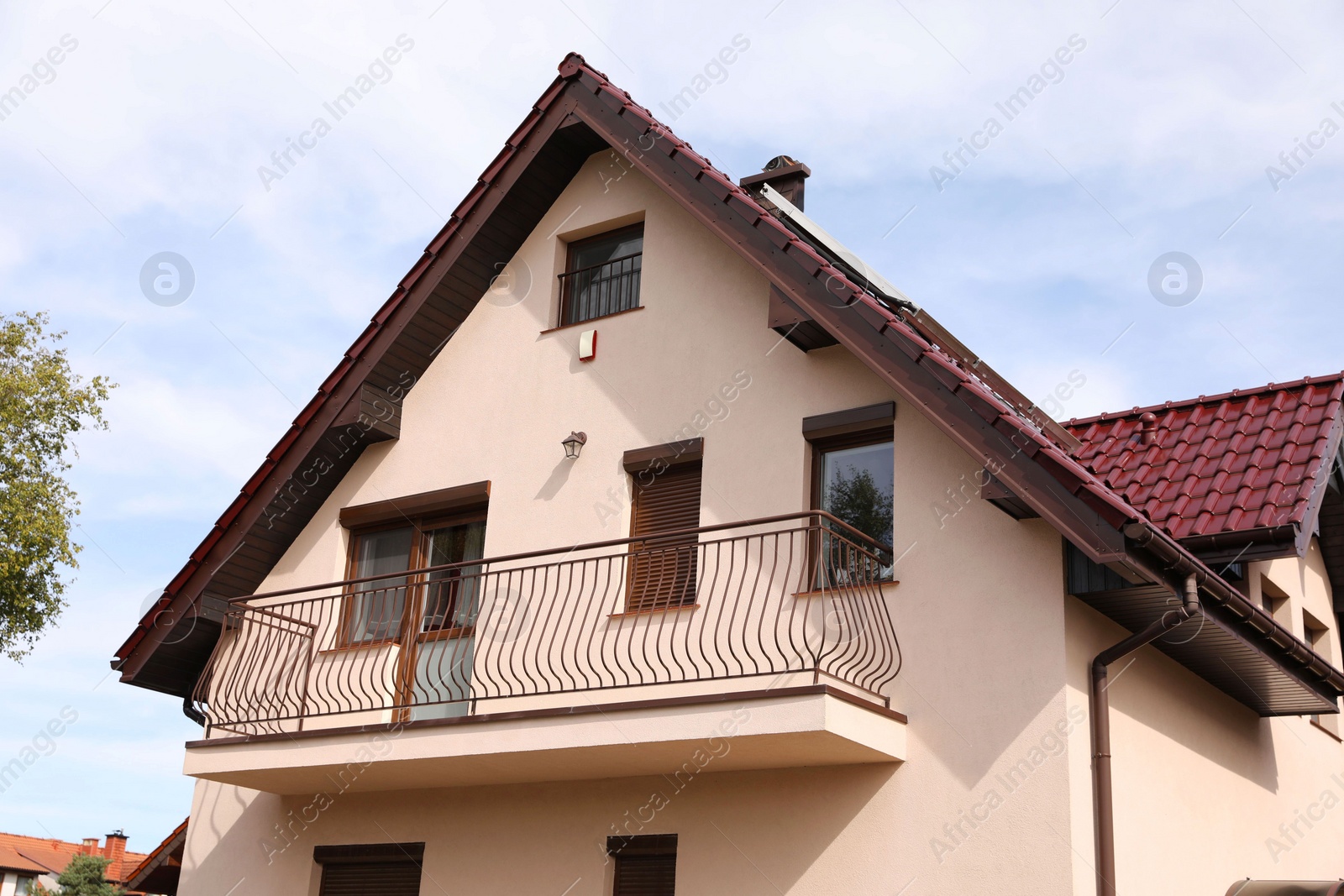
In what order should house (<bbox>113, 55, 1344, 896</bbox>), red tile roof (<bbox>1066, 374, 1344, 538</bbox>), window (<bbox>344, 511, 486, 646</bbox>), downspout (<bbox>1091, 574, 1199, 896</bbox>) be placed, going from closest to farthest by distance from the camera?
downspout (<bbox>1091, 574, 1199, 896</bbox>), house (<bbox>113, 55, 1344, 896</bbox>), red tile roof (<bbox>1066, 374, 1344, 538</bbox>), window (<bbox>344, 511, 486, 646</bbox>)

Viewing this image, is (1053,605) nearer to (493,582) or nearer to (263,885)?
(493,582)

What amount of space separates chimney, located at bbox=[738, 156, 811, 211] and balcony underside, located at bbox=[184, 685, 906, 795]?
7.12 metres

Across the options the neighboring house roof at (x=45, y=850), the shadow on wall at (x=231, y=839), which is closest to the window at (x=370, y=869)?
the shadow on wall at (x=231, y=839)

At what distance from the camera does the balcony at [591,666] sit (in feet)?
31.1

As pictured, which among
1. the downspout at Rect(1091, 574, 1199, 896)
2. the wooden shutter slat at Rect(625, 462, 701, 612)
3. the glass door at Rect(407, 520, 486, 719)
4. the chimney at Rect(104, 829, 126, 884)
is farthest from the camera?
the chimney at Rect(104, 829, 126, 884)

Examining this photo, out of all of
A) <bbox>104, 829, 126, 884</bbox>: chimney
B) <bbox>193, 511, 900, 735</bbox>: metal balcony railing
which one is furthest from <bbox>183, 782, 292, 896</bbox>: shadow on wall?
<bbox>104, 829, 126, 884</bbox>: chimney

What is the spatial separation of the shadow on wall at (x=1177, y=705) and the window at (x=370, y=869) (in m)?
6.09

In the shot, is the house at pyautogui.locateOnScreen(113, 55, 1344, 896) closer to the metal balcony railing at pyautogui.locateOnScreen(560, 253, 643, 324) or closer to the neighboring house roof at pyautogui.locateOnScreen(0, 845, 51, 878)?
the metal balcony railing at pyautogui.locateOnScreen(560, 253, 643, 324)

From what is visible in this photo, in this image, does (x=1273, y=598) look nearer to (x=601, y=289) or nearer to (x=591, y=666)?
(x=591, y=666)

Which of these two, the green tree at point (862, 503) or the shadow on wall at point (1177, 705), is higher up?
the green tree at point (862, 503)

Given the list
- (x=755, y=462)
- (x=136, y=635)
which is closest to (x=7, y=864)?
(x=136, y=635)

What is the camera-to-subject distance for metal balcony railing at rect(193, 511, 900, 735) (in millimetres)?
9945

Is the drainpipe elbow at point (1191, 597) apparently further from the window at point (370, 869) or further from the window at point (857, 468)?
the window at point (370, 869)

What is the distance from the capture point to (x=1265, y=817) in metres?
11.9
